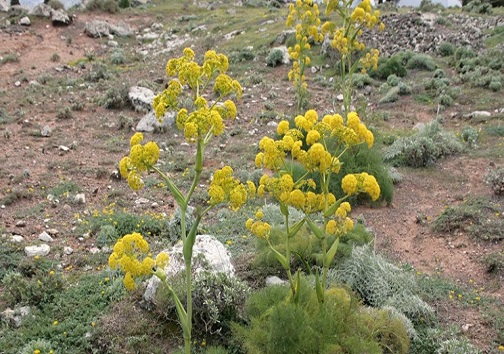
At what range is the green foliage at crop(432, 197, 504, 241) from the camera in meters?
6.78

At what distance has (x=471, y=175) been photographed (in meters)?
8.95

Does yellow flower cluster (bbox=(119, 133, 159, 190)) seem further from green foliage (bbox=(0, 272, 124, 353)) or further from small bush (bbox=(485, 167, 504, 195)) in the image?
small bush (bbox=(485, 167, 504, 195))

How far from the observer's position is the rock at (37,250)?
21.4 ft

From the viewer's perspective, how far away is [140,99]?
45.8 ft

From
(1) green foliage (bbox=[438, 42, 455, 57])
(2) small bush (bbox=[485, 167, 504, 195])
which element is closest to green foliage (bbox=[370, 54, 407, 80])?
(1) green foliage (bbox=[438, 42, 455, 57])

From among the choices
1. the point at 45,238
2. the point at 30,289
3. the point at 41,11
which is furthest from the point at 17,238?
the point at 41,11

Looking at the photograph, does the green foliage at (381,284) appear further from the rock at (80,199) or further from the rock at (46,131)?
the rock at (46,131)

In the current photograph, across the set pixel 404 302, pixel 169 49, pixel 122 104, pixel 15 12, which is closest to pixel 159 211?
pixel 404 302

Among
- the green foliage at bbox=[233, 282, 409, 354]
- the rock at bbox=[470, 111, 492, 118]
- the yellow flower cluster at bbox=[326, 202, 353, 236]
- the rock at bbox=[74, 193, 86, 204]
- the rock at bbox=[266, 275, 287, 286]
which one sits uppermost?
the yellow flower cluster at bbox=[326, 202, 353, 236]

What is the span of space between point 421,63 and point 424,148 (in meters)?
8.22

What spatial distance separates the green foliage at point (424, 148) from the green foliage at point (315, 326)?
5.61 meters

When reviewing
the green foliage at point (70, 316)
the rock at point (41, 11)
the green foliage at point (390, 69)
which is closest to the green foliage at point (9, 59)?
the rock at point (41, 11)

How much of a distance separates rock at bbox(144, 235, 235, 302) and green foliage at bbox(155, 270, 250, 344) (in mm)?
154

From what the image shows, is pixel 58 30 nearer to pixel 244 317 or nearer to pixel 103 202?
pixel 103 202
